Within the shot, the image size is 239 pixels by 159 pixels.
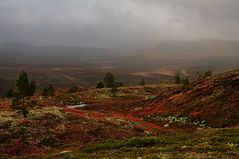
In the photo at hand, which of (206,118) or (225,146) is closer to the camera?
(225,146)

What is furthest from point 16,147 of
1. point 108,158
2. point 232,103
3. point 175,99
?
point 175,99

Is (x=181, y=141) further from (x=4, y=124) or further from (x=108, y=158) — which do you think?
(x=4, y=124)

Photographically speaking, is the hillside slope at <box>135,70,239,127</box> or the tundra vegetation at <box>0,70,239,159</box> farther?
the hillside slope at <box>135,70,239,127</box>

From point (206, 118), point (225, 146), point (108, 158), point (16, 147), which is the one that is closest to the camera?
point (108, 158)

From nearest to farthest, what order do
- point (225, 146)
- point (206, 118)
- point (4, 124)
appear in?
point (225, 146), point (4, 124), point (206, 118)

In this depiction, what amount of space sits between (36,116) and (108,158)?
30.3 meters

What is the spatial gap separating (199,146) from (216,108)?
36.5m

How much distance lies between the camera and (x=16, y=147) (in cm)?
4150

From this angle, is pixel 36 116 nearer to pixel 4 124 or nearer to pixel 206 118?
pixel 4 124

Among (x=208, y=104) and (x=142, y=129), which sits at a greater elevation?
(x=208, y=104)

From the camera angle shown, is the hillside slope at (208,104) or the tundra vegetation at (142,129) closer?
the tundra vegetation at (142,129)

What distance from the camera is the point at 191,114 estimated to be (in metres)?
67.6

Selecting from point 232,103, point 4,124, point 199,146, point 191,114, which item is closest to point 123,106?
point 191,114

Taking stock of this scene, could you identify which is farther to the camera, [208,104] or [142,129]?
[208,104]
